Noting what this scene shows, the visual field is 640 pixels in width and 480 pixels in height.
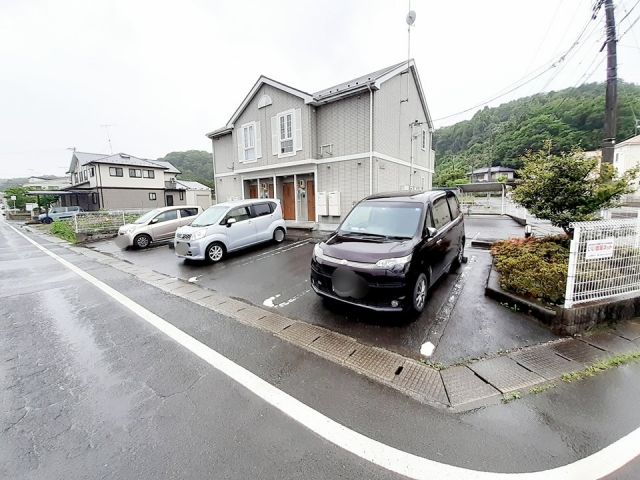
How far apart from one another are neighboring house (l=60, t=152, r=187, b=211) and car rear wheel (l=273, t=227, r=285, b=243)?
88.9 feet

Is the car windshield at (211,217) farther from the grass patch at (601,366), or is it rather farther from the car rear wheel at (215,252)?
the grass patch at (601,366)

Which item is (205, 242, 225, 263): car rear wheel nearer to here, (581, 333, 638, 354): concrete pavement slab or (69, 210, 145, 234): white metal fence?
(581, 333, 638, 354): concrete pavement slab

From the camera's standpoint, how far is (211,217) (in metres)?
8.38

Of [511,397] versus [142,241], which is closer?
[511,397]

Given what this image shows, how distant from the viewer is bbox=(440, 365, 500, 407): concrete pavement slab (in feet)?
8.19

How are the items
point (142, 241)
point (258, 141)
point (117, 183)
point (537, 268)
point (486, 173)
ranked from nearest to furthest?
point (537, 268) < point (142, 241) < point (258, 141) < point (117, 183) < point (486, 173)

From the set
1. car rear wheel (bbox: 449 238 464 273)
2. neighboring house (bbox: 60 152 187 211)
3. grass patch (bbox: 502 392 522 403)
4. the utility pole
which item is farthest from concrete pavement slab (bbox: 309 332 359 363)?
neighboring house (bbox: 60 152 187 211)

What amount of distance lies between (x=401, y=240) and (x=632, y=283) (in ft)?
11.4

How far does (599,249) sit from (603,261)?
0.85ft

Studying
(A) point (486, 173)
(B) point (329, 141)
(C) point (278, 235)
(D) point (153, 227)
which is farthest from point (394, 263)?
(A) point (486, 173)

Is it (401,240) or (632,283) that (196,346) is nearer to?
(401,240)

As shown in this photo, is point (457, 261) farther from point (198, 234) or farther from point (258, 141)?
point (258, 141)

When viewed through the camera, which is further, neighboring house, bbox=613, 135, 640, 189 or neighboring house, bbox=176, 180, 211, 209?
neighboring house, bbox=176, 180, 211, 209

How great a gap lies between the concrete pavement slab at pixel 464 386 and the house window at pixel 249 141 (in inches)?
546
